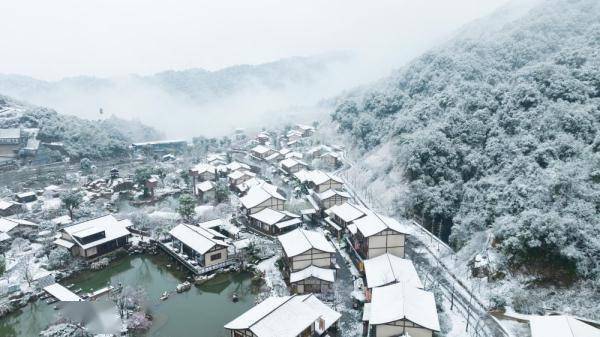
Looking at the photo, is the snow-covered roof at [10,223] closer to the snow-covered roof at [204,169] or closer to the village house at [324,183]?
the snow-covered roof at [204,169]

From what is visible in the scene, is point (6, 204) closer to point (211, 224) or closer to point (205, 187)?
point (205, 187)

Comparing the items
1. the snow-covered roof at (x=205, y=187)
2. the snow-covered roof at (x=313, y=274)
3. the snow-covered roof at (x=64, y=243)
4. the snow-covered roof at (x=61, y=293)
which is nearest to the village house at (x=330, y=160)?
the snow-covered roof at (x=205, y=187)

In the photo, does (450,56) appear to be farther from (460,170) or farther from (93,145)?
(93,145)

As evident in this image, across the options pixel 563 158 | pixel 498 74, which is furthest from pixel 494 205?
pixel 498 74

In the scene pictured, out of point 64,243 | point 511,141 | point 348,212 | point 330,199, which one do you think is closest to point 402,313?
point 348,212

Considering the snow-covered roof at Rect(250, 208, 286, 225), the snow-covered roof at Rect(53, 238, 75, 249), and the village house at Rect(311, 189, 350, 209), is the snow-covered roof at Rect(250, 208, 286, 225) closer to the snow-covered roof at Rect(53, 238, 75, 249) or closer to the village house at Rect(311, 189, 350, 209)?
the village house at Rect(311, 189, 350, 209)

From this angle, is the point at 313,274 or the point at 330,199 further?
the point at 330,199

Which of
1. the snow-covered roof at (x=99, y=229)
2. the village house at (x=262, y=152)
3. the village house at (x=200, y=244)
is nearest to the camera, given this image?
the village house at (x=200, y=244)

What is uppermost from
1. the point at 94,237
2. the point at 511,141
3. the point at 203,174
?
the point at 511,141
